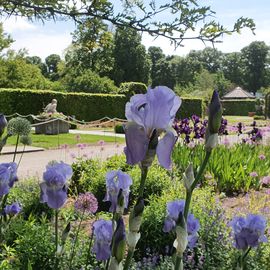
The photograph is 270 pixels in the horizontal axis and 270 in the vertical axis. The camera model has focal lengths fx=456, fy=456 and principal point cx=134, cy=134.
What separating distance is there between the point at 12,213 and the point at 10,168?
1.97 ft

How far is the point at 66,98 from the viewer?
26531 millimetres

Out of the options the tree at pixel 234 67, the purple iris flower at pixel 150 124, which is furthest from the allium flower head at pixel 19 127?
the tree at pixel 234 67

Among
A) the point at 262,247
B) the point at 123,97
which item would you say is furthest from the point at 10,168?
the point at 123,97

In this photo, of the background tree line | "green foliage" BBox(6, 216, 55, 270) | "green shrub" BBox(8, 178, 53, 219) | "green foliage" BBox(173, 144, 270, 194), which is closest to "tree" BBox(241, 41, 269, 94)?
the background tree line

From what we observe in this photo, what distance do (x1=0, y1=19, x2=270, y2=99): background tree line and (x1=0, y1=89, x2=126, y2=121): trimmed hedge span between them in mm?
2003

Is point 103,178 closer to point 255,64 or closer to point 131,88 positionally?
point 131,88

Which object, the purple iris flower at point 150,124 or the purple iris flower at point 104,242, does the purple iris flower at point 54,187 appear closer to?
the purple iris flower at point 104,242

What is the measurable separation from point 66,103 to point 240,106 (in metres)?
32.6

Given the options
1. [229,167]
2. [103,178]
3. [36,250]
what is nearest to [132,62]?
[229,167]

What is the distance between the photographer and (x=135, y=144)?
3.24ft

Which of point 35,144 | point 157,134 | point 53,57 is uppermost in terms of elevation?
point 53,57

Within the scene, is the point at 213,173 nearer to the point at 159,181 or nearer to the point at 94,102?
the point at 159,181

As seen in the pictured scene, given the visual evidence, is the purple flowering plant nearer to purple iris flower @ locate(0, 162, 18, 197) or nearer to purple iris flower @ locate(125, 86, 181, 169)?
purple iris flower @ locate(125, 86, 181, 169)

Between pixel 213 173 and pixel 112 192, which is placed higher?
pixel 112 192
